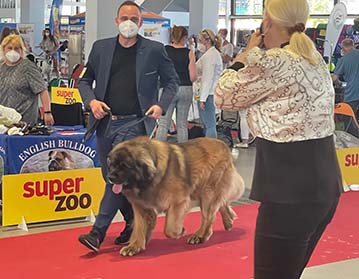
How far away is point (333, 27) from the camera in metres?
10.5

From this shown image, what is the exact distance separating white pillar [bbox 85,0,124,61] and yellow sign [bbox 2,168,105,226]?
3506mm

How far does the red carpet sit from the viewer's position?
402 centimetres

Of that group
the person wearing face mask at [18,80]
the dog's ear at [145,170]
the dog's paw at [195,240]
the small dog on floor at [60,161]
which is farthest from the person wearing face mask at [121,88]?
the person wearing face mask at [18,80]

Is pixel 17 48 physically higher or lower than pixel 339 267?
higher

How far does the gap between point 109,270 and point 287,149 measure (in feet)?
7.05

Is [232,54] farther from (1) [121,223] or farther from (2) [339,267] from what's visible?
(2) [339,267]

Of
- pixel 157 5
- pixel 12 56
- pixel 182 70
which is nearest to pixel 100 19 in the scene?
pixel 182 70

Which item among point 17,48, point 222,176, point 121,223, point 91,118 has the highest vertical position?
point 17,48

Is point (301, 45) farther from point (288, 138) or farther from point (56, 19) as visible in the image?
point (56, 19)

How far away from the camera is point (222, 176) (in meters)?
4.76

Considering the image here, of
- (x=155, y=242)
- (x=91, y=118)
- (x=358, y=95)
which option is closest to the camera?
(x=91, y=118)

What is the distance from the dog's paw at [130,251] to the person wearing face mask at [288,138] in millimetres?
2180

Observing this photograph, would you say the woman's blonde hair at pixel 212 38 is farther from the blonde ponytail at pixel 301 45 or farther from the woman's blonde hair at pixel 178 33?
the blonde ponytail at pixel 301 45

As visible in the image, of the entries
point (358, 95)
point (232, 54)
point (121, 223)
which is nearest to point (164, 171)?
point (121, 223)
